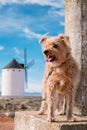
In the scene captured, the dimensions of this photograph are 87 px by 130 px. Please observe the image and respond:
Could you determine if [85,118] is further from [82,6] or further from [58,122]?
[82,6]

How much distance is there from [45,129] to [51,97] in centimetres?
46

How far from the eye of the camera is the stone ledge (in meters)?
5.42

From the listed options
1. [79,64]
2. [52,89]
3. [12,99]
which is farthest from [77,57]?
[12,99]

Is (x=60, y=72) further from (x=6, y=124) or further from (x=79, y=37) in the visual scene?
(x=6, y=124)

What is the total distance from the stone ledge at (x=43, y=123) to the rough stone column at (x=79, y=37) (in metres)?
0.37

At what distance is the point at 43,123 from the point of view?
5688mm

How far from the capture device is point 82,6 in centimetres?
650

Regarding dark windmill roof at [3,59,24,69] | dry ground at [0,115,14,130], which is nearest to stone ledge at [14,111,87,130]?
dry ground at [0,115,14,130]

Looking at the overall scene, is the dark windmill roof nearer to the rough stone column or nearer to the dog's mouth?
the rough stone column

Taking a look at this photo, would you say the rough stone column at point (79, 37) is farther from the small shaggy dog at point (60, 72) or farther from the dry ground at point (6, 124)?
the dry ground at point (6, 124)

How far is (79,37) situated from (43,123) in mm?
1592

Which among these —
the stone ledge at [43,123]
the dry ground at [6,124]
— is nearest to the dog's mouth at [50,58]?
the stone ledge at [43,123]

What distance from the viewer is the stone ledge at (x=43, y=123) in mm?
5418

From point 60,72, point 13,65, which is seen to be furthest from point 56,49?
point 13,65
